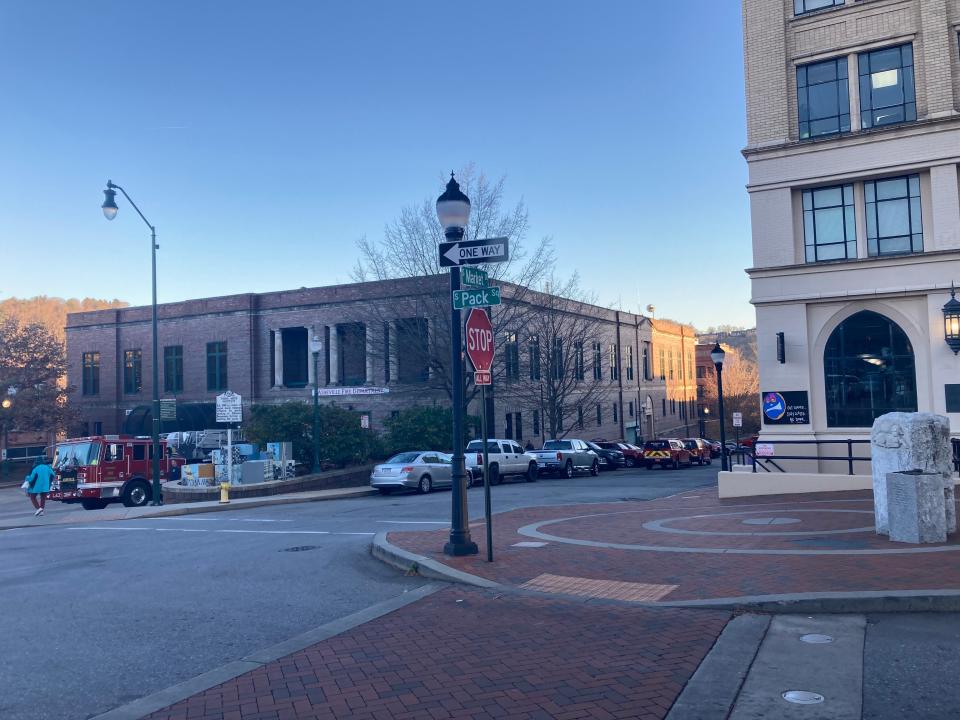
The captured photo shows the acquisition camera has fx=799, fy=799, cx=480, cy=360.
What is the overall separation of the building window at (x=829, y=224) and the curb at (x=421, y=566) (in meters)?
14.1

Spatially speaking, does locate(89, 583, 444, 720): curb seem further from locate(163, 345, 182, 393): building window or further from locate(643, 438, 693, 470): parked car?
locate(163, 345, 182, 393): building window

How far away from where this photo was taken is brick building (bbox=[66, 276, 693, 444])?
1415 inches

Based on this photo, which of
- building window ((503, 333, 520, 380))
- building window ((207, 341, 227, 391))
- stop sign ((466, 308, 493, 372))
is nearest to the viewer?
stop sign ((466, 308, 493, 372))

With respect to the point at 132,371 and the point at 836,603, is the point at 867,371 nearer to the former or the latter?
the point at 836,603

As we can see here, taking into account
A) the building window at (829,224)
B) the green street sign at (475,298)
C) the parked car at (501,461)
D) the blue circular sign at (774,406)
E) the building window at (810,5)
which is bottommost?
the parked car at (501,461)

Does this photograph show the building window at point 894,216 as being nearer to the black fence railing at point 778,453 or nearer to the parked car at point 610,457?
the black fence railing at point 778,453

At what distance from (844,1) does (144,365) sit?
150 feet

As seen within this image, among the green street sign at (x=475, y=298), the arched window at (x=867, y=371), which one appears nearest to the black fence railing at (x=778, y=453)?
the arched window at (x=867, y=371)

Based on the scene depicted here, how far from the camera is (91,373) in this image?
178 ft

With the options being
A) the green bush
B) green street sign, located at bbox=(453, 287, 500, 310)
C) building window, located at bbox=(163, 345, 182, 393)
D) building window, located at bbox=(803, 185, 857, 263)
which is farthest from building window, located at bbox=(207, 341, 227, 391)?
green street sign, located at bbox=(453, 287, 500, 310)

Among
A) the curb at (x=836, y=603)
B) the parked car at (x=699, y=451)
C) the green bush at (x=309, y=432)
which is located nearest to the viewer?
the curb at (x=836, y=603)

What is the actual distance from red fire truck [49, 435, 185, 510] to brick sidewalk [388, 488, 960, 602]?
639 inches

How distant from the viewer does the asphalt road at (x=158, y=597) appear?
6320 mm

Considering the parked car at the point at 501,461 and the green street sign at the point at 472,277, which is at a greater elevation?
the green street sign at the point at 472,277
